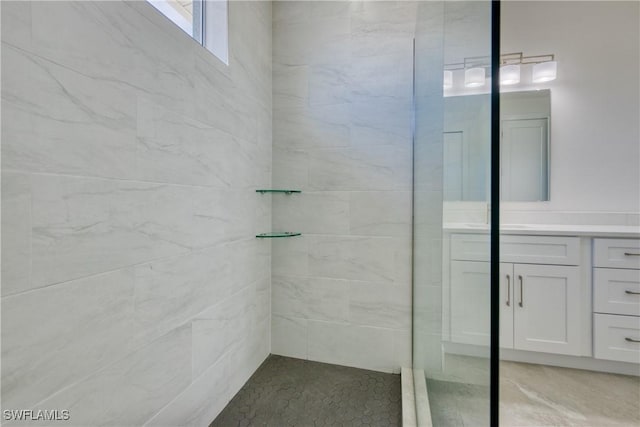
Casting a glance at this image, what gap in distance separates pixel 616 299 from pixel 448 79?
179cm

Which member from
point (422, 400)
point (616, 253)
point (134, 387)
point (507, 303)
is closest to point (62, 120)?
point (134, 387)

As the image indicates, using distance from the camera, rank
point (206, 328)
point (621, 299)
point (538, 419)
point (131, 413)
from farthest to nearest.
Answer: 1. point (621, 299)
2. point (538, 419)
3. point (206, 328)
4. point (131, 413)

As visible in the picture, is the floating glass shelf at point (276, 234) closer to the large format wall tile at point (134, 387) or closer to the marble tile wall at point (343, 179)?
the marble tile wall at point (343, 179)

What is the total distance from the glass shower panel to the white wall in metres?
1.35

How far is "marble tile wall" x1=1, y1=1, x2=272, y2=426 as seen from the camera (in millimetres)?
592

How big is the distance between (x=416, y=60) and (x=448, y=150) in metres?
0.94

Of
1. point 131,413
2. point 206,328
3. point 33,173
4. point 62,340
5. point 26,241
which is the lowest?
point 131,413

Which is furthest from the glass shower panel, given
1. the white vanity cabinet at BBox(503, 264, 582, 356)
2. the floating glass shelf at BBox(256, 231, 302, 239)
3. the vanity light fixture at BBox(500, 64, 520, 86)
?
the vanity light fixture at BBox(500, 64, 520, 86)

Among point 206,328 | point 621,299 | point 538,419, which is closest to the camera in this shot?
point 206,328

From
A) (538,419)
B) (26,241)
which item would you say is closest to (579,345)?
(538,419)

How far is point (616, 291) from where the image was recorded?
1636 millimetres

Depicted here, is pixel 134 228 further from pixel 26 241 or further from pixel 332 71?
pixel 332 71

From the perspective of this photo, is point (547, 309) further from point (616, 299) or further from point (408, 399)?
point (408, 399)

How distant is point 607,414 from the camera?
1.39m
